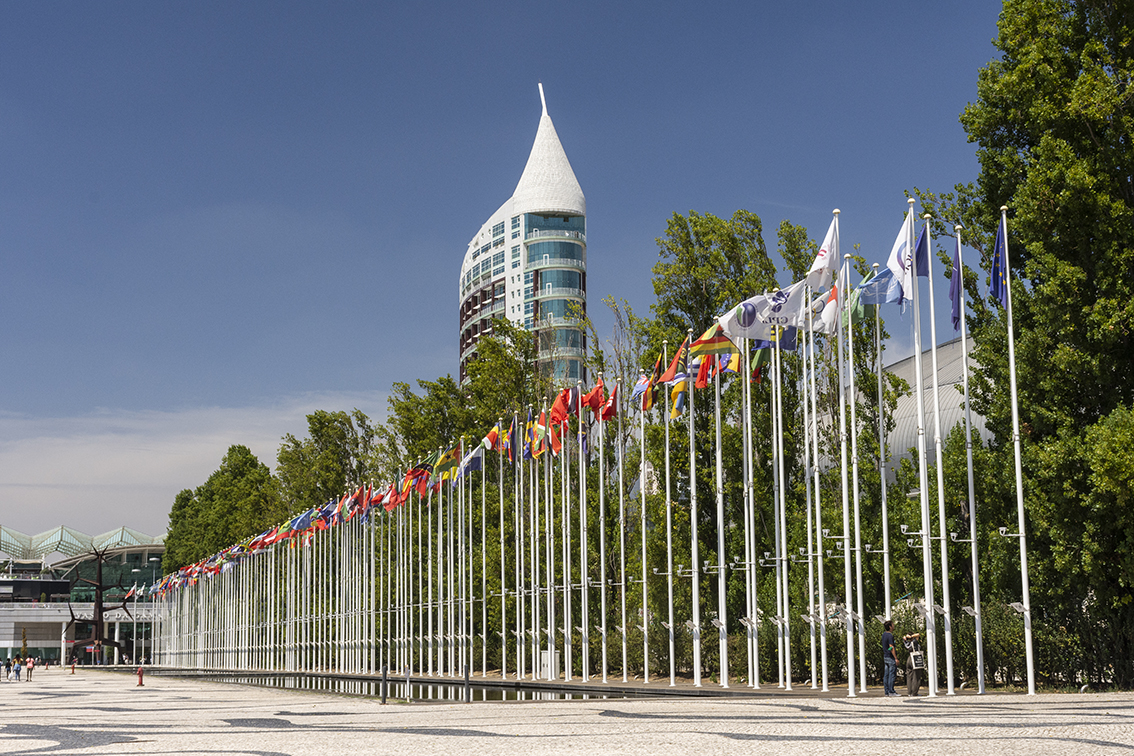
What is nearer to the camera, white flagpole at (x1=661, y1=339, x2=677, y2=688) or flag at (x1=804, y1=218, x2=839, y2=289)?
flag at (x1=804, y1=218, x2=839, y2=289)

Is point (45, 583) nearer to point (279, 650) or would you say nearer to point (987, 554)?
point (279, 650)

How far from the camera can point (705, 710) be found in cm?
1786

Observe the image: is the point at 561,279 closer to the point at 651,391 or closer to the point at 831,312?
the point at 651,391

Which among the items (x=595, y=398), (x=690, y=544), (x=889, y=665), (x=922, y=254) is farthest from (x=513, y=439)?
(x=889, y=665)

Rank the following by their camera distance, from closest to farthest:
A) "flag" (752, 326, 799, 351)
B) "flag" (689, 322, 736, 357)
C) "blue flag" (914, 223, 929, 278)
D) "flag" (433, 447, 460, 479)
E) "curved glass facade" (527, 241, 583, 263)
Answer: "blue flag" (914, 223, 929, 278) < "flag" (752, 326, 799, 351) < "flag" (689, 322, 736, 357) < "flag" (433, 447, 460, 479) < "curved glass facade" (527, 241, 583, 263)

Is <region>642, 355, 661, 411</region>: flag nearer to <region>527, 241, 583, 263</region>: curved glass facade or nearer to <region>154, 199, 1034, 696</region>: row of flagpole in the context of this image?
<region>154, 199, 1034, 696</region>: row of flagpole

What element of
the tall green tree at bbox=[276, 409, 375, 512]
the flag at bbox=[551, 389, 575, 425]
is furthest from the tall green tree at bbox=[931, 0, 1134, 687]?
the tall green tree at bbox=[276, 409, 375, 512]

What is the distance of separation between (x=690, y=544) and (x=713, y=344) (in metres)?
7.35

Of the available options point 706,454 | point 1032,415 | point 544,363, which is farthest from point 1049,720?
point 544,363

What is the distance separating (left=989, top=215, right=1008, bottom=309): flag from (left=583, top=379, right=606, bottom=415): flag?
12.0 m

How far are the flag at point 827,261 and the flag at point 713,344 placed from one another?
3.16 meters

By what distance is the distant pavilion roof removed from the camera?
510 feet

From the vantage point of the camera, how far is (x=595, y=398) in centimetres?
3169

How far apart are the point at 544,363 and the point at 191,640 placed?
44.9m
